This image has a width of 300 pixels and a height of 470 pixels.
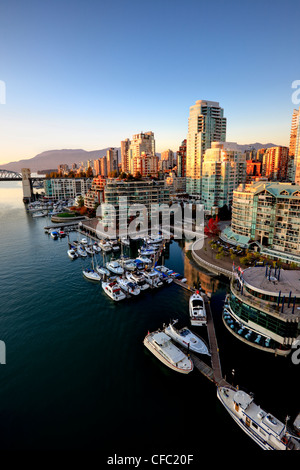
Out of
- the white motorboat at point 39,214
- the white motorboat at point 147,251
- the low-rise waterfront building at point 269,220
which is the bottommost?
the white motorboat at point 147,251

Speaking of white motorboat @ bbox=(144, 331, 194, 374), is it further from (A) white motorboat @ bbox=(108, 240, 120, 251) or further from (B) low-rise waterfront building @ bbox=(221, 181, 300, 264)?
(A) white motorboat @ bbox=(108, 240, 120, 251)

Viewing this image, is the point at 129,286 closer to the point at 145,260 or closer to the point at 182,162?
the point at 145,260

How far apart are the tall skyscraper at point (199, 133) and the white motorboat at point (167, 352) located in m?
96.7

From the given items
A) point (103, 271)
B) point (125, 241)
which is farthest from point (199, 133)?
point (103, 271)

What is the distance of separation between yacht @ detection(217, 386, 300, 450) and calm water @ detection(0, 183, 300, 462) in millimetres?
839

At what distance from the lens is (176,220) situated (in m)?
93.9

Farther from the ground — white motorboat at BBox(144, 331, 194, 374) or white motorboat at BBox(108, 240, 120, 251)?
white motorboat at BBox(108, 240, 120, 251)

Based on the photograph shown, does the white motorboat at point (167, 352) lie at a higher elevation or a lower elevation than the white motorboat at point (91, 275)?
lower

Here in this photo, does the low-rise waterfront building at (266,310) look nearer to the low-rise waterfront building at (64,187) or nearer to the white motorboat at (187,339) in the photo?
the white motorboat at (187,339)

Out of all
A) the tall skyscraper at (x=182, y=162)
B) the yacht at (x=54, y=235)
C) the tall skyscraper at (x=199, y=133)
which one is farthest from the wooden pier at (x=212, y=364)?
the tall skyscraper at (x=182, y=162)

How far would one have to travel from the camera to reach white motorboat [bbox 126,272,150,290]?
45875 mm

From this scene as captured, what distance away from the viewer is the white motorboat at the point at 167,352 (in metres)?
27.3

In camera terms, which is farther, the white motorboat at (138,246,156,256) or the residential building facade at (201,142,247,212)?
the residential building facade at (201,142,247,212)

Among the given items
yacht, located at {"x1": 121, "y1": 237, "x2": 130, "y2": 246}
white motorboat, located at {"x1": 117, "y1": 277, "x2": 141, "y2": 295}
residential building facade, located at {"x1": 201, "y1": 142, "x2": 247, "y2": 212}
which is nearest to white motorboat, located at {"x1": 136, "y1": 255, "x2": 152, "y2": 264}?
white motorboat, located at {"x1": 117, "y1": 277, "x2": 141, "y2": 295}
